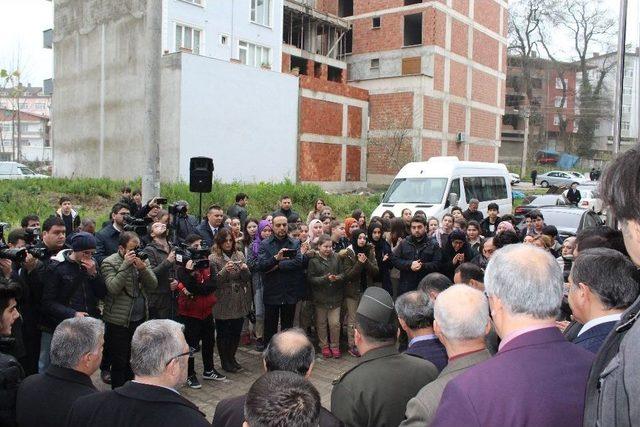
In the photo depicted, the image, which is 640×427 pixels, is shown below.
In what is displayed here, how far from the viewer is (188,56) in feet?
77.0

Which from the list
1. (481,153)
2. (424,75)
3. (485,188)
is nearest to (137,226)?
(485,188)

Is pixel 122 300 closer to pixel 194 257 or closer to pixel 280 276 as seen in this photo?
pixel 194 257

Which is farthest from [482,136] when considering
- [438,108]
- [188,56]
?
[188,56]

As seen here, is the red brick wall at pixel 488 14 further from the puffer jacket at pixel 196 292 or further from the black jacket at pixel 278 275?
the puffer jacket at pixel 196 292

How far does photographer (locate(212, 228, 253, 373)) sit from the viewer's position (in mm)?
6586

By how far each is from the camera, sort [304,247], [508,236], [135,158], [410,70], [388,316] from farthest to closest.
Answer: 1. [410,70]
2. [135,158]
3. [304,247]
4. [508,236]
5. [388,316]

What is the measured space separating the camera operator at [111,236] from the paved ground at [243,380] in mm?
1548

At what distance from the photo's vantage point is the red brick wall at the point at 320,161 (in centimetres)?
3042

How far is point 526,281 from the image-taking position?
7.43ft

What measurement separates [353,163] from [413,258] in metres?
26.9

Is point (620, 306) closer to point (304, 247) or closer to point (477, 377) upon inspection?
point (477, 377)

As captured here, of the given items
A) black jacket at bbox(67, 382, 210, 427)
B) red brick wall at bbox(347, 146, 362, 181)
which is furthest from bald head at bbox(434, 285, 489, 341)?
red brick wall at bbox(347, 146, 362, 181)

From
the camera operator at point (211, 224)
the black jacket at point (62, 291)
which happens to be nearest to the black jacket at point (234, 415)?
the black jacket at point (62, 291)

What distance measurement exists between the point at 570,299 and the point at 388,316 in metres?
1.02
